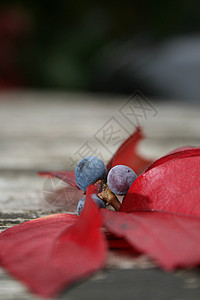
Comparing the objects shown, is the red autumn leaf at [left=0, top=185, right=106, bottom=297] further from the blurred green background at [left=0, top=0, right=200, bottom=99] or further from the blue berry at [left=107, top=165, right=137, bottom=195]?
the blurred green background at [left=0, top=0, right=200, bottom=99]

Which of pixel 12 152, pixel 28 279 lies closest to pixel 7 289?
pixel 28 279

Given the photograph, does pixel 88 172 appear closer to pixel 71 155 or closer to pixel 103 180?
pixel 103 180

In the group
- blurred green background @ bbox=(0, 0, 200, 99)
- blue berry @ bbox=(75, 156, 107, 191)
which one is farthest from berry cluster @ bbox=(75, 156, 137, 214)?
blurred green background @ bbox=(0, 0, 200, 99)

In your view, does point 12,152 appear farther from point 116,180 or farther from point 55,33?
point 55,33

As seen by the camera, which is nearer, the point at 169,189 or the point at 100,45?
the point at 169,189

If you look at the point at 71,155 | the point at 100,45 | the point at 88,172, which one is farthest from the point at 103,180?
the point at 100,45

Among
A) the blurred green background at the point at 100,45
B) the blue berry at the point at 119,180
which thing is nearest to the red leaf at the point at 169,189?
the blue berry at the point at 119,180

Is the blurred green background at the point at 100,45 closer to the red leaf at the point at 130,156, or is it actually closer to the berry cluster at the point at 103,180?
the red leaf at the point at 130,156
